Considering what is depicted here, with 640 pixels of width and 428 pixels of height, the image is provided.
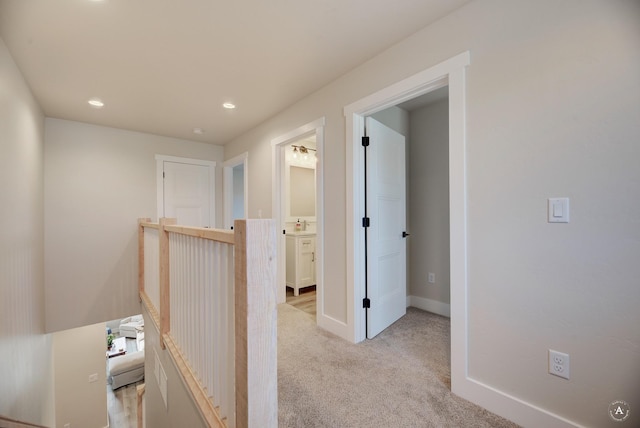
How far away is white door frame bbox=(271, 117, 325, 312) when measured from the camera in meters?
2.50

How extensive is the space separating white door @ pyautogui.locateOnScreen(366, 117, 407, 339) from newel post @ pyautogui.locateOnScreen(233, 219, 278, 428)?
1.52 m

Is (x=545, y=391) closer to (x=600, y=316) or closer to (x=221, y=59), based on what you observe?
(x=600, y=316)

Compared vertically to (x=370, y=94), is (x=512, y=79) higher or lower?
lower

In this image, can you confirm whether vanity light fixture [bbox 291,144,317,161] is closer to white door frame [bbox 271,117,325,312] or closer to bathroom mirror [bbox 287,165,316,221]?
bathroom mirror [bbox 287,165,316,221]

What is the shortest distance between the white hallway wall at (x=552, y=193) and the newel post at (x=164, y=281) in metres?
1.95

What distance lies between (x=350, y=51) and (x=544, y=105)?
1.32 metres

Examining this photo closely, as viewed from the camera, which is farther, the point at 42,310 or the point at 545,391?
the point at 42,310

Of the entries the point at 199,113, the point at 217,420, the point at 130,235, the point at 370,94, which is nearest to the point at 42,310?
the point at 130,235

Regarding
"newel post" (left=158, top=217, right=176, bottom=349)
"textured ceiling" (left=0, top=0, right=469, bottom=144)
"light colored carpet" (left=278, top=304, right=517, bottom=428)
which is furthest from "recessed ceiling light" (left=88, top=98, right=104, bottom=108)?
"light colored carpet" (left=278, top=304, right=517, bottom=428)

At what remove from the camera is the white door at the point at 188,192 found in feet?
13.2

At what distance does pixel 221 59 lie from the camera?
2061 mm

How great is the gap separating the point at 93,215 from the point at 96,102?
1.49m

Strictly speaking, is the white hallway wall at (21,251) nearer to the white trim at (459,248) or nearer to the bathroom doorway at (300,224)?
the bathroom doorway at (300,224)

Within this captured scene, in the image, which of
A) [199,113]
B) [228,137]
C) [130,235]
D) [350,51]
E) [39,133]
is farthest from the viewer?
[228,137]
